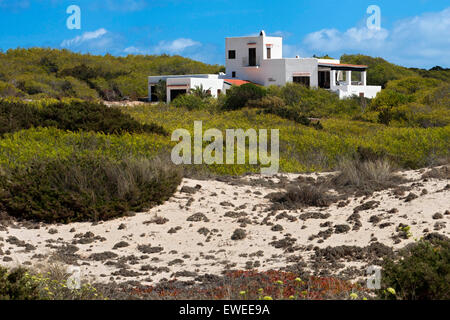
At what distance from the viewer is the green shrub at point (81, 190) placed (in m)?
11.9

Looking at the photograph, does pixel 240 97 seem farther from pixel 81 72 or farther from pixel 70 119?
pixel 81 72

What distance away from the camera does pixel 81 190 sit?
11961 mm

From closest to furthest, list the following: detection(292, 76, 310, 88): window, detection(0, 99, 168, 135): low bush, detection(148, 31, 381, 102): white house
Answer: detection(0, 99, 168, 135): low bush, detection(148, 31, 381, 102): white house, detection(292, 76, 310, 88): window

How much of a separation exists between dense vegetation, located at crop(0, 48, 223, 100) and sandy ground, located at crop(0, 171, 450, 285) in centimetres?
3166

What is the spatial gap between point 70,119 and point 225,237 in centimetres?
937

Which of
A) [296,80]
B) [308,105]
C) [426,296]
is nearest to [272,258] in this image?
[426,296]

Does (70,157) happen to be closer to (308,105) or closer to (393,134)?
(393,134)

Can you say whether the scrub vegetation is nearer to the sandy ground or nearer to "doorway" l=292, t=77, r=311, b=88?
the sandy ground

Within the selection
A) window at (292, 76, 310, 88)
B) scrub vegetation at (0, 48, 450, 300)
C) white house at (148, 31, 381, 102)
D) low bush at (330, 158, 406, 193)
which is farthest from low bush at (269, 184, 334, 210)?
window at (292, 76, 310, 88)

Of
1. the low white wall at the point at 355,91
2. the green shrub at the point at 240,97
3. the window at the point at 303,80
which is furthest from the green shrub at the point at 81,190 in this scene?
the window at the point at 303,80

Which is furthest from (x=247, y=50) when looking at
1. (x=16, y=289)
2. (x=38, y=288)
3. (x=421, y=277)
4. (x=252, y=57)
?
(x=16, y=289)

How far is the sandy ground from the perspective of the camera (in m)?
9.05

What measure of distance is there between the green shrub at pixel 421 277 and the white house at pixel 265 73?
121 feet
